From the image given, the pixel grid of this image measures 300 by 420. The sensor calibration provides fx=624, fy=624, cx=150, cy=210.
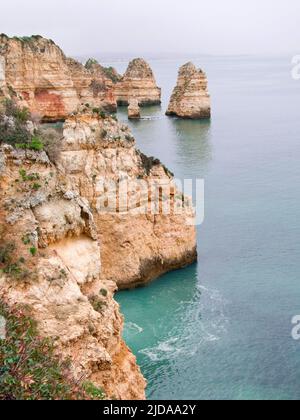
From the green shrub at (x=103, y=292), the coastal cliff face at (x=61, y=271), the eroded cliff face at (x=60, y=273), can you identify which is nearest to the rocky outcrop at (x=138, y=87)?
the coastal cliff face at (x=61, y=271)

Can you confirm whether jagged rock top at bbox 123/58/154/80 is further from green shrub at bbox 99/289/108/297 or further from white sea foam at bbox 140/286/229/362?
green shrub at bbox 99/289/108/297

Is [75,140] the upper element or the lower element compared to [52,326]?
upper

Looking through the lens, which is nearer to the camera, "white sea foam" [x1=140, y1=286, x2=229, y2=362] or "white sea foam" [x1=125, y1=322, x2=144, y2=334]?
"white sea foam" [x1=140, y1=286, x2=229, y2=362]

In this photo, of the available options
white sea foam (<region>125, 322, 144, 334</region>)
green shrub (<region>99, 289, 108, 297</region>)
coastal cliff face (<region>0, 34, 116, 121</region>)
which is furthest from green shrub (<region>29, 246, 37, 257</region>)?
coastal cliff face (<region>0, 34, 116, 121</region>)

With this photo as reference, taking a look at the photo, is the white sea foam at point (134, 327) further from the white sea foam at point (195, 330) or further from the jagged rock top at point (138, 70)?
the jagged rock top at point (138, 70)

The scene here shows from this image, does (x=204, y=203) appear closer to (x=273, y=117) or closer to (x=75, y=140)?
(x=75, y=140)
